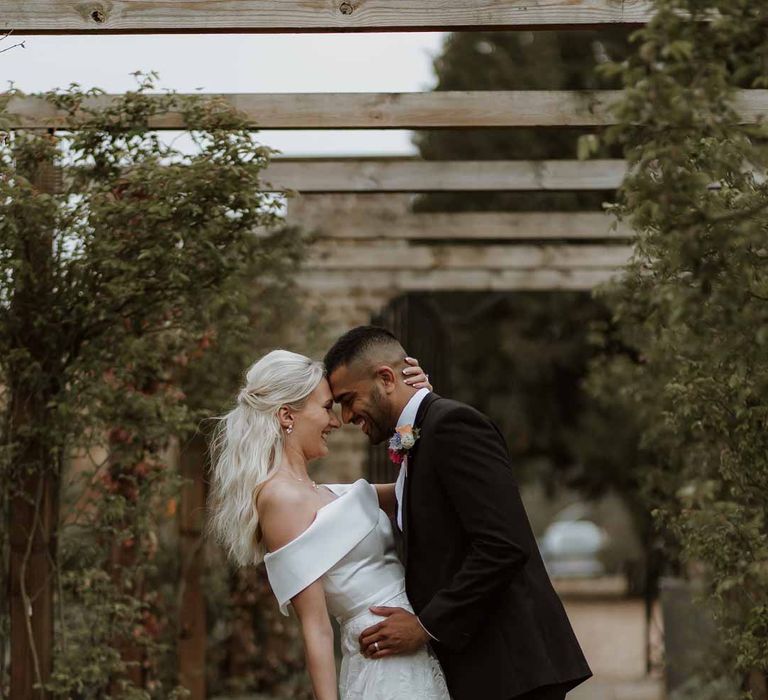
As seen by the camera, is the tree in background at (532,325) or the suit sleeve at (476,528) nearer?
the suit sleeve at (476,528)

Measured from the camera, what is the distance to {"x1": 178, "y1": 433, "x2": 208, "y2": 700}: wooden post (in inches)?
309

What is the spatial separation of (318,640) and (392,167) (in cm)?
432

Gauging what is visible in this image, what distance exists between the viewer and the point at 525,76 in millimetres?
19375

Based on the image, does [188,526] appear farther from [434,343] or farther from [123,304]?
[123,304]

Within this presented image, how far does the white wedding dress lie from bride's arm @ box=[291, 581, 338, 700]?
40 mm

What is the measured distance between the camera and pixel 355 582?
3830 mm

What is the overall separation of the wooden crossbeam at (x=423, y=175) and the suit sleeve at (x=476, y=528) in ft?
12.7

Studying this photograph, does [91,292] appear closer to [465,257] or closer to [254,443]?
[254,443]

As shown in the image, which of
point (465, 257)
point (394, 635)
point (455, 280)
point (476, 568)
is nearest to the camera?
point (476, 568)

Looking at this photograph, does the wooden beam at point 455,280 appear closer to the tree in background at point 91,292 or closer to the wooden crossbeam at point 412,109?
the wooden crossbeam at point 412,109

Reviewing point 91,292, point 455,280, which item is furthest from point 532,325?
point 91,292

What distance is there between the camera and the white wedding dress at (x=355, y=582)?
3717 mm

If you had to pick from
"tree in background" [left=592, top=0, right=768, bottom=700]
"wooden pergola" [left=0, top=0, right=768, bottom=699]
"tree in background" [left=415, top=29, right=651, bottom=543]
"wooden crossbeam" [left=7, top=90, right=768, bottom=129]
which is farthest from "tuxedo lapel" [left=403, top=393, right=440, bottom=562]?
"tree in background" [left=415, top=29, right=651, bottom=543]

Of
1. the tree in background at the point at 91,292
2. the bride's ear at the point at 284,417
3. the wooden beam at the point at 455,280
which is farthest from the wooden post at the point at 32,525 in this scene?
the wooden beam at the point at 455,280
